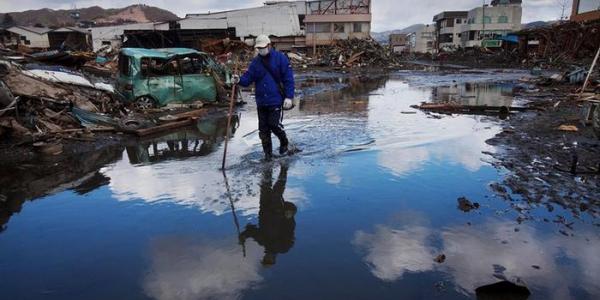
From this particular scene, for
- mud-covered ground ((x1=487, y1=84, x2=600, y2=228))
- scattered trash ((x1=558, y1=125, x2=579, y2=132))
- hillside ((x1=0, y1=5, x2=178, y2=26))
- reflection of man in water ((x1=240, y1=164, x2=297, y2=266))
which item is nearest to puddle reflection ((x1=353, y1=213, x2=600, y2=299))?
mud-covered ground ((x1=487, y1=84, x2=600, y2=228))

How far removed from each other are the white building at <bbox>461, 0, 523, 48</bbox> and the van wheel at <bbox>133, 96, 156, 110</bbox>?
6321cm

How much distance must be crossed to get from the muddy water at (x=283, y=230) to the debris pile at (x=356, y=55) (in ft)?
100

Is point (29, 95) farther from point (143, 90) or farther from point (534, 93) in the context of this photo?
point (534, 93)

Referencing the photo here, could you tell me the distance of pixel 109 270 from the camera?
11.1 ft

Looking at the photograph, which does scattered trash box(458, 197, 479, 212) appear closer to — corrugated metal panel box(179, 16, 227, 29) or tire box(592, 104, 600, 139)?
tire box(592, 104, 600, 139)

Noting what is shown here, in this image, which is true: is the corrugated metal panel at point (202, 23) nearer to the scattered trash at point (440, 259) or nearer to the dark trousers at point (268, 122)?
the dark trousers at point (268, 122)

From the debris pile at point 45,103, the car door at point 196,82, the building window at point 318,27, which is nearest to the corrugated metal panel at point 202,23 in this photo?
the building window at point 318,27

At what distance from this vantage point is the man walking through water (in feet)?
20.5

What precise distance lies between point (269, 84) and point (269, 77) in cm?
11

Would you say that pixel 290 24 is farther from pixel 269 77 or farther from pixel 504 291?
pixel 504 291

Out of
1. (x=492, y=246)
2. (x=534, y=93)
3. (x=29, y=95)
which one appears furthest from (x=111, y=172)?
(x=534, y=93)

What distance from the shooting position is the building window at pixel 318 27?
48531 mm

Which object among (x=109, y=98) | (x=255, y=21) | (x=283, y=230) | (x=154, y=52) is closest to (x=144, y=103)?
(x=109, y=98)

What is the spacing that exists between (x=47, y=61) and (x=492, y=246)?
17.9m
